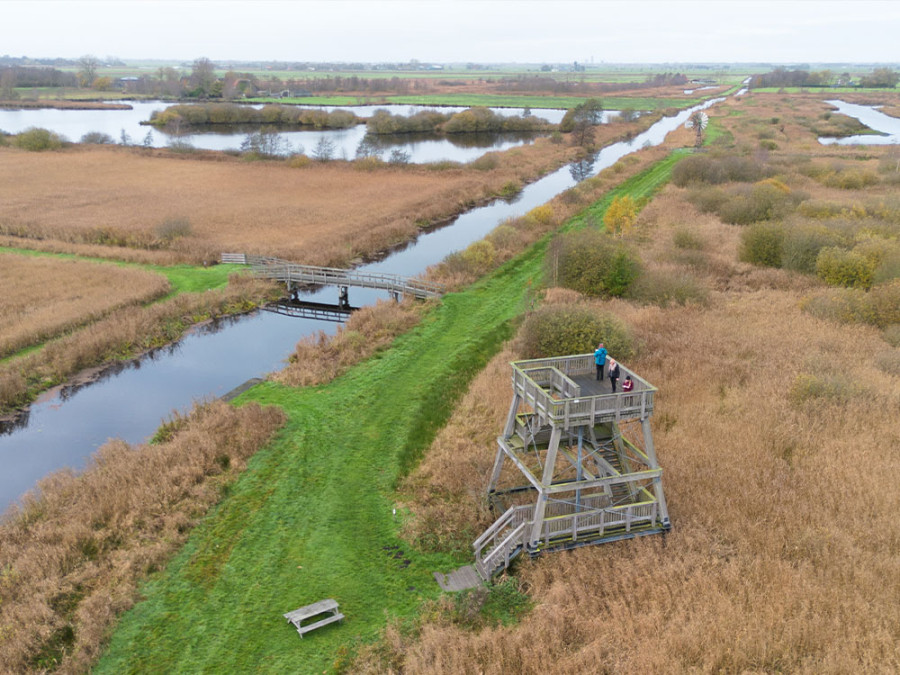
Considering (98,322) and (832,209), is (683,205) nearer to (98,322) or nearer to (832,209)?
(832,209)

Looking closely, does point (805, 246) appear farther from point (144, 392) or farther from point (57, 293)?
point (57, 293)

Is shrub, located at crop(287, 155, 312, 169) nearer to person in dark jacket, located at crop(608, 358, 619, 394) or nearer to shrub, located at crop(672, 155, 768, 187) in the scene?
shrub, located at crop(672, 155, 768, 187)

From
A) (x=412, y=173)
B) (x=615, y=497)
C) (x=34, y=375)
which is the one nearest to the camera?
(x=615, y=497)

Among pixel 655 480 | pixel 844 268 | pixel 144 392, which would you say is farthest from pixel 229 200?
pixel 655 480

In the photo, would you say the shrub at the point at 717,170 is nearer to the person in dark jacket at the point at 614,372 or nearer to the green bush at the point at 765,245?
the green bush at the point at 765,245

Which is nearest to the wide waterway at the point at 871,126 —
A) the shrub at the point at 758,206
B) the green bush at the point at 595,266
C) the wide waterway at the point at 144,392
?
the shrub at the point at 758,206

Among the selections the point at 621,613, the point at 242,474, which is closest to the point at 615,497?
the point at 621,613
